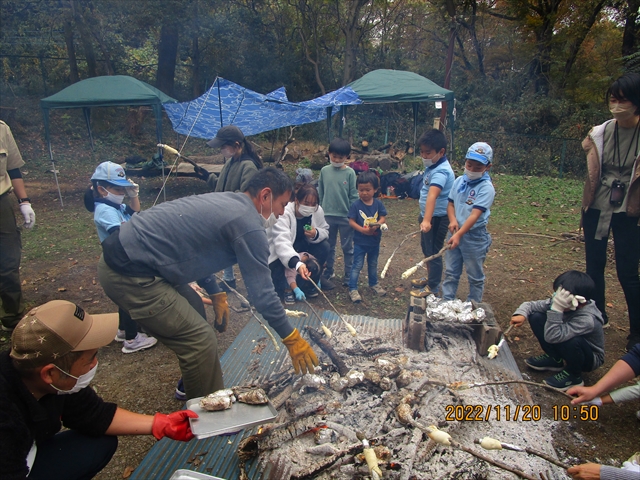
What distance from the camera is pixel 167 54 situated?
15.3 metres

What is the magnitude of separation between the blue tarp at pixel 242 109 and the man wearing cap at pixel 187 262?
5.84m

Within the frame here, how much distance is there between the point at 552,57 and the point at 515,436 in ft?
63.4

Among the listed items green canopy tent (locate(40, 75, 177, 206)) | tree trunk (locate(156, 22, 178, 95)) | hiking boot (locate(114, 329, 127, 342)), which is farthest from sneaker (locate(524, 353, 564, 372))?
tree trunk (locate(156, 22, 178, 95))

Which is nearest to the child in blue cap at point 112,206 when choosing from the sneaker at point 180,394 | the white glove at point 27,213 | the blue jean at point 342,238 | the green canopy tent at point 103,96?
the sneaker at point 180,394

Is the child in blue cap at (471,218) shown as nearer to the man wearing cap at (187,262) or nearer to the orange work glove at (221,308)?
the man wearing cap at (187,262)

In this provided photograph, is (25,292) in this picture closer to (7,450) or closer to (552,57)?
(7,450)

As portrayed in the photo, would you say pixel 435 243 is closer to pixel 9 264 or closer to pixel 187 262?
pixel 187 262

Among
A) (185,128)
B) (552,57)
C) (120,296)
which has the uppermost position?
(552,57)

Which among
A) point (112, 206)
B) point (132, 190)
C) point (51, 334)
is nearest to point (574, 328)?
point (51, 334)

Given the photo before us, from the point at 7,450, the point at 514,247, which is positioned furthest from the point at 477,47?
the point at 7,450

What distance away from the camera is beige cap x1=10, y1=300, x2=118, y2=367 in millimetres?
1555

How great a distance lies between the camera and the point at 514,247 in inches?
259

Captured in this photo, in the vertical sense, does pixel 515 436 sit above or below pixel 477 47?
below

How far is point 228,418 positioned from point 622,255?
3.48 metres
